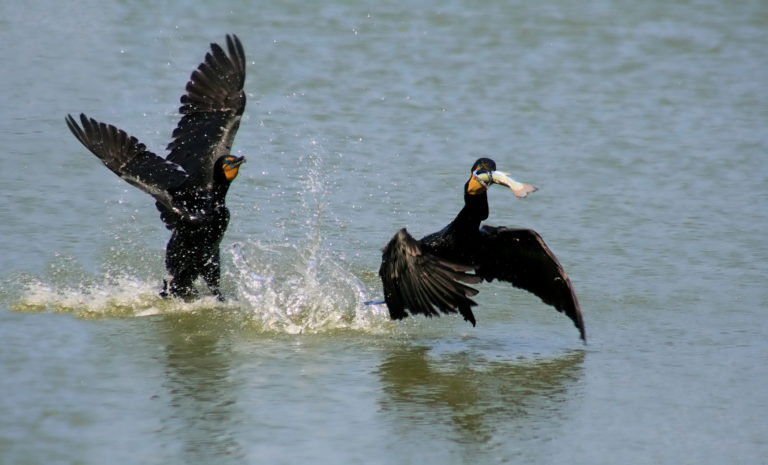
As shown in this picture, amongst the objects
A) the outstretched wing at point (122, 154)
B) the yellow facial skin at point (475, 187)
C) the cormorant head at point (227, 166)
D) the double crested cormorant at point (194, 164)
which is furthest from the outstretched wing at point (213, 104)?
the yellow facial skin at point (475, 187)

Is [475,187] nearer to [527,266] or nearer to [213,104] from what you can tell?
[527,266]

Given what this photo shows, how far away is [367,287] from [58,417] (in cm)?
296

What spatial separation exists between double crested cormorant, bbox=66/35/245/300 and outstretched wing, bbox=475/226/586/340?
5.23ft

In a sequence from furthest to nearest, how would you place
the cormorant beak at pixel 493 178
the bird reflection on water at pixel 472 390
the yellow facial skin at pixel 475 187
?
the yellow facial skin at pixel 475 187 → the cormorant beak at pixel 493 178 → the bird reflection on water at pixel 472 390

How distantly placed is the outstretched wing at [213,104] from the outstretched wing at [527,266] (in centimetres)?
199

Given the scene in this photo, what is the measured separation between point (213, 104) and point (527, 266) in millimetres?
2542

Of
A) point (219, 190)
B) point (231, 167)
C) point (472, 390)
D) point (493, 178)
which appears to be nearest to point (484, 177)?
point (493, 178)

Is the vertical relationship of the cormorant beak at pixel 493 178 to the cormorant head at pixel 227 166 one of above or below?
below

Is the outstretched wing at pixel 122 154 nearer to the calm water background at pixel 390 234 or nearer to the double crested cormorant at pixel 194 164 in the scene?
the double crested cormorant at pixel 194 164

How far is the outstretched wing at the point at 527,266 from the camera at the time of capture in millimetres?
7246

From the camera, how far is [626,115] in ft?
40.9

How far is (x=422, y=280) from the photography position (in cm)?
698

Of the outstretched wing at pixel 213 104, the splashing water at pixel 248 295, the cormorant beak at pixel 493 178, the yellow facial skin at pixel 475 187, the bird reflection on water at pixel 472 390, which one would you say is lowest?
the bird reflection on water at pixel 472 390

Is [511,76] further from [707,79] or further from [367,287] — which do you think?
[367,287]
